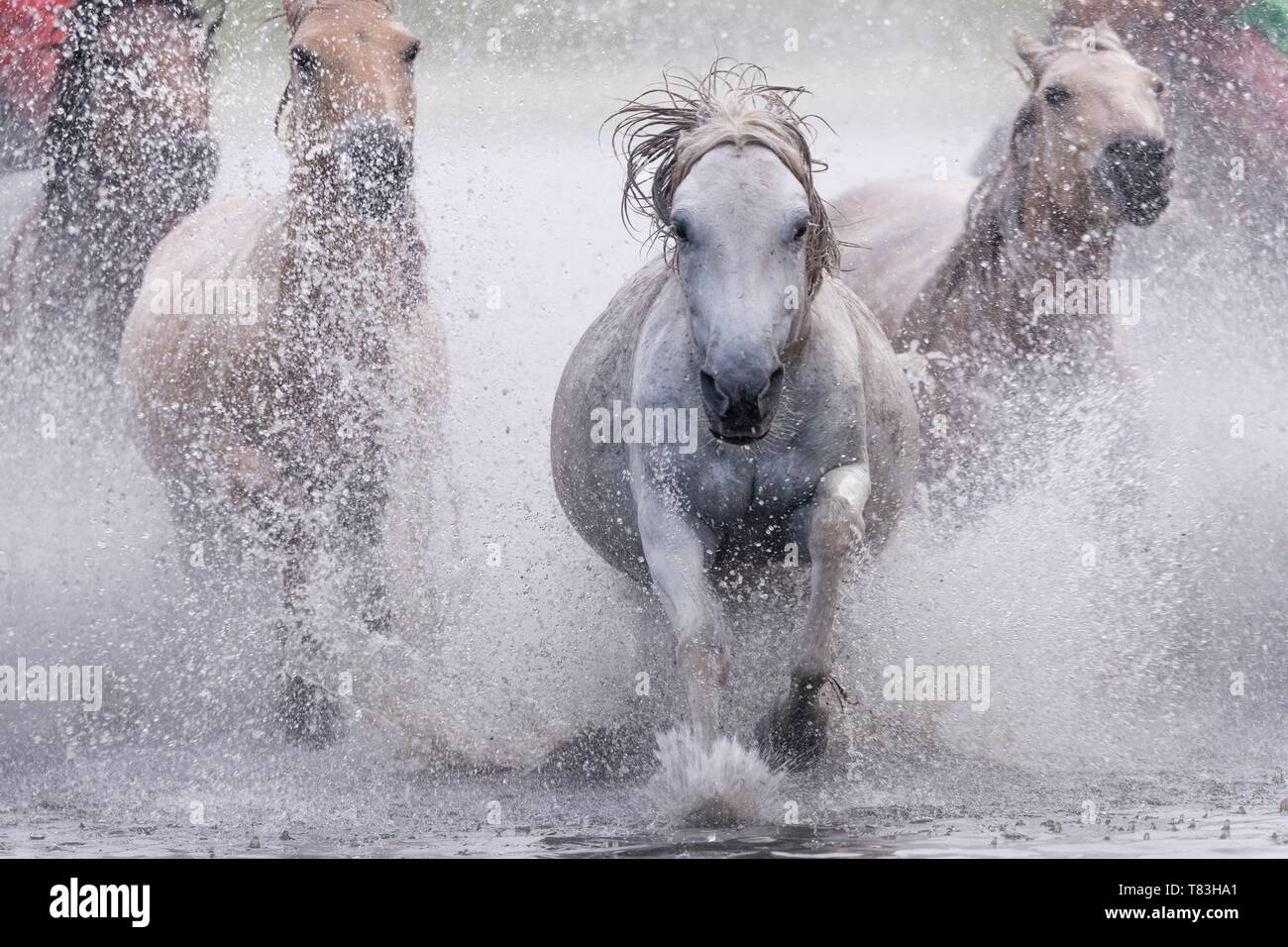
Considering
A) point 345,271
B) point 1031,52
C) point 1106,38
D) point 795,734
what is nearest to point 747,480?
point 795,734

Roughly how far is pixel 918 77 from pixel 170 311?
6.97m


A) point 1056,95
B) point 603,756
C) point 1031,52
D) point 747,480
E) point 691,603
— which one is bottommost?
point 603,756

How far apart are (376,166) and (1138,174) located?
242cm

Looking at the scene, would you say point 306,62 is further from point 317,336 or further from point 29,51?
point 29,51

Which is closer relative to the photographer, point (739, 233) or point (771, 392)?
point (771, 392)

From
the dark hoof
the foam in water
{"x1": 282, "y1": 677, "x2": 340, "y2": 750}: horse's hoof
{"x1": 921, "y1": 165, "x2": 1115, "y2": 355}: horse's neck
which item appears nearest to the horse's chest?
the foam in water

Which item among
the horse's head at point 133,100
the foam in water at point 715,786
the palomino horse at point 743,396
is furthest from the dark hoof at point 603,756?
the horse's head at point 133,100

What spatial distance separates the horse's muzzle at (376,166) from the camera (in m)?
5.28

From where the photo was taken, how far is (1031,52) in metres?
6.05

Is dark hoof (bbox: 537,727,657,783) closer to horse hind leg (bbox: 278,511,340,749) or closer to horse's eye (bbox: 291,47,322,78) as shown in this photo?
horse hind leg (bbox: 278,511,340,749)

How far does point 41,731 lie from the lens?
19.5ft

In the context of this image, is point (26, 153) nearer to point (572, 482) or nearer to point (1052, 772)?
point (572, 482)
